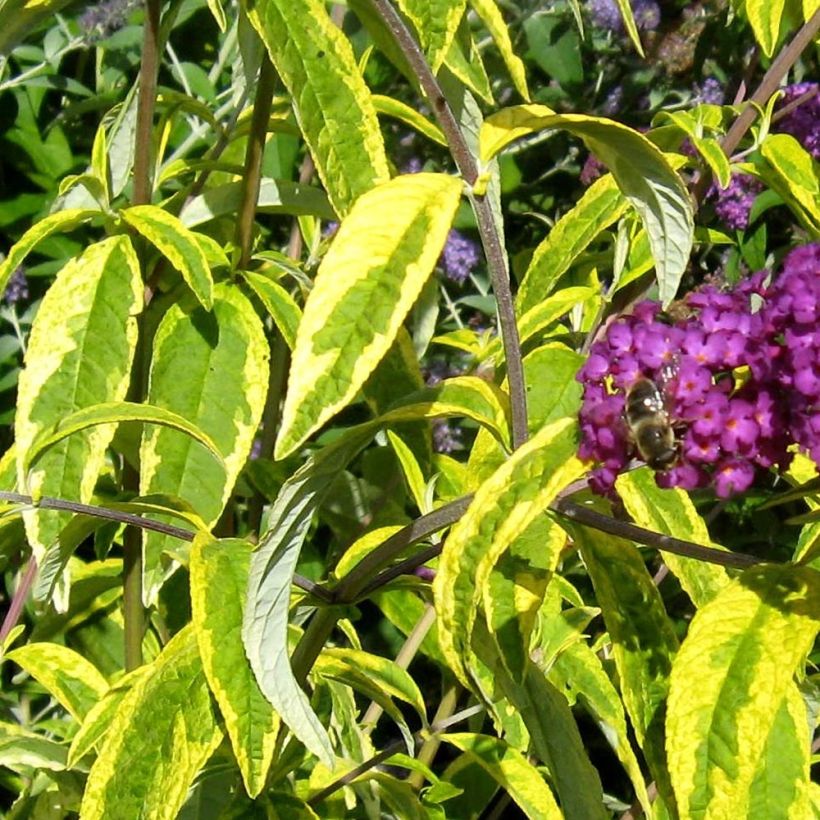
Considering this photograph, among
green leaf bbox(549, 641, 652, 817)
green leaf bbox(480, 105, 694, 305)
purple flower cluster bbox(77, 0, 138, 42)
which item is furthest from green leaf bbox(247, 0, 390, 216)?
purple flower cluster bbox(77, 0, 138, 42)

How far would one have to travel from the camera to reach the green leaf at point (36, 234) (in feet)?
3.52

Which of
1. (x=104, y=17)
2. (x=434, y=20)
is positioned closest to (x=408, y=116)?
(x=434, y=20)

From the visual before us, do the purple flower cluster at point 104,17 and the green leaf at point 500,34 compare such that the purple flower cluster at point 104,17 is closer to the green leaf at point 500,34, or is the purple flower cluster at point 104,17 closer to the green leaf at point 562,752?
the green leaf at point 500,34

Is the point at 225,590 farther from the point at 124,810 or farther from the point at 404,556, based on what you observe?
the point at 404,556

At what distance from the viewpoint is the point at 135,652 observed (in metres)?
1.29

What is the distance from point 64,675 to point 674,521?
0.65m

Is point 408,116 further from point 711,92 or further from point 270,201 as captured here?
point 711,92

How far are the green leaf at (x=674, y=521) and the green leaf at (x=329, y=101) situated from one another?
12.9 inches

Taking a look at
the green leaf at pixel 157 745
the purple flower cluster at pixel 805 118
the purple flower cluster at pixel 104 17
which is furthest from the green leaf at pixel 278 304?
the purple flower cluster at pixel 805 118

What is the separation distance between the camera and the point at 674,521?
1049 mm

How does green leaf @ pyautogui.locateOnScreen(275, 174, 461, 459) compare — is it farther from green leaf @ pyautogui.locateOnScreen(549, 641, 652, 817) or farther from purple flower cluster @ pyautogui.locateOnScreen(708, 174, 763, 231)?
purple flower cluster @ pyautogui.locateOnScreen(708, 174, 763, 231)

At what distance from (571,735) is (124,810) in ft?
1.12

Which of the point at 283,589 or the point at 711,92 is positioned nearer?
the point at 283,589

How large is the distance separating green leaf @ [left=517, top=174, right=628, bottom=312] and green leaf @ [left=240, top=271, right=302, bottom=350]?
22cm
